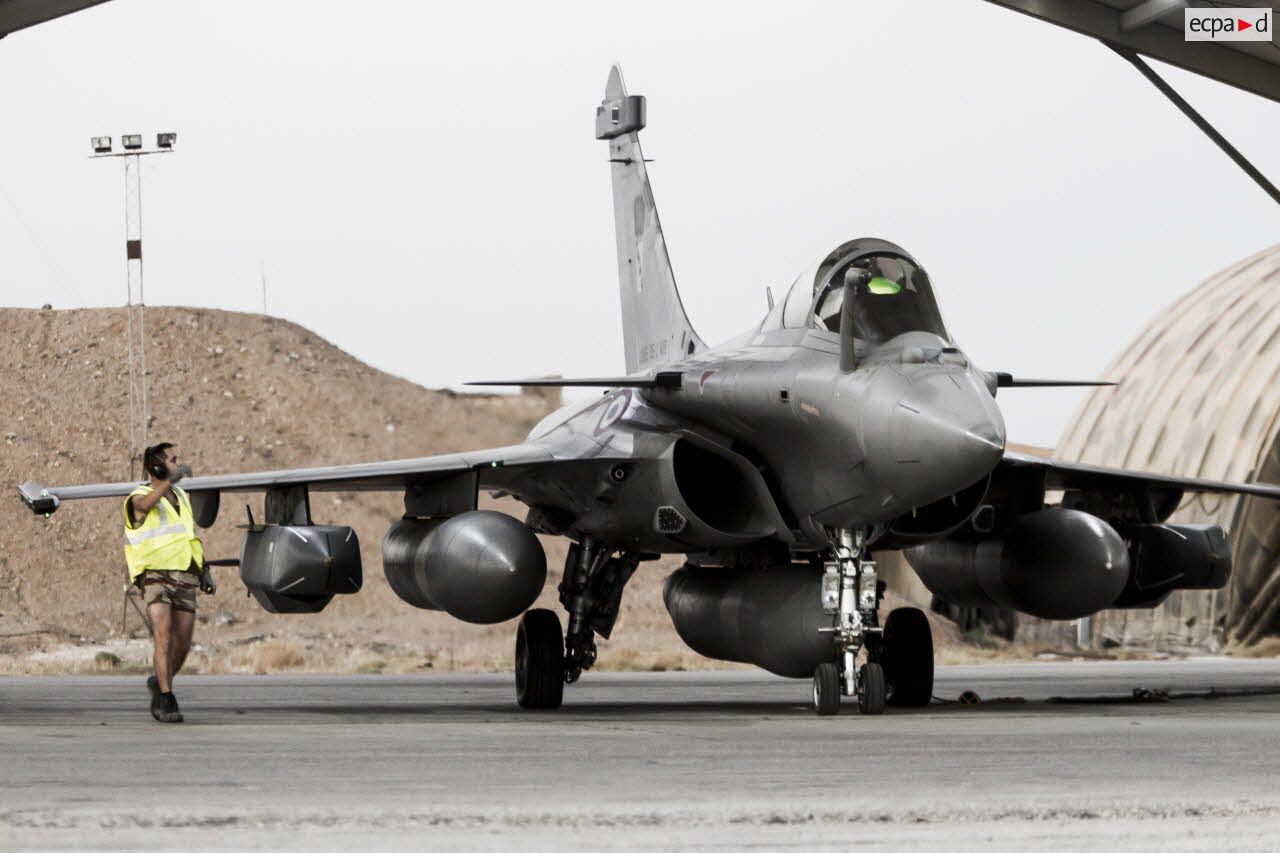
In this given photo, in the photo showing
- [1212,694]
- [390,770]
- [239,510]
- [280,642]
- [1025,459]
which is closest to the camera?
[390,770]

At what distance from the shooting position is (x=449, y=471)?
50.5 feet

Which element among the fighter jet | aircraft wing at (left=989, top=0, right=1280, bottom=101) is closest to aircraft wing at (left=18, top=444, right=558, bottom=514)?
the fighter jet

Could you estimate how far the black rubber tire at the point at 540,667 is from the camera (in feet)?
50.7

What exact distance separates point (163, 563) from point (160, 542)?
0.13 m

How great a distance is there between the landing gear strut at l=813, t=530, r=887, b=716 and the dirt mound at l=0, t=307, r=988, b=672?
28.0m

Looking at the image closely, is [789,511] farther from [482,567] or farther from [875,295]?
[482,567]

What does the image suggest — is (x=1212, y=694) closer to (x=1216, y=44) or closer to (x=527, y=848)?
(x=1216, y=44)

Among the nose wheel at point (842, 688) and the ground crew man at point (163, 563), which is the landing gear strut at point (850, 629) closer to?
the nose wheel at point (842, 688)

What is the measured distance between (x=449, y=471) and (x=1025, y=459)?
448 cm

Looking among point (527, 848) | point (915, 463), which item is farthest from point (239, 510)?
point (527, 848)

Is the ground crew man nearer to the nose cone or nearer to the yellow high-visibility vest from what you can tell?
the yellow high-visibility vest

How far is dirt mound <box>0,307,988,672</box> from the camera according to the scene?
48812 mm

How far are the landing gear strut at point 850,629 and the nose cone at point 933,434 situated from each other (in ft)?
3.10

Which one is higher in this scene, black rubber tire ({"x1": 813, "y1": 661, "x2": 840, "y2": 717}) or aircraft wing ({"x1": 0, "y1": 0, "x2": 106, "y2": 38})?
aircraft wing ({"x1": 0, "y1": 0, "x2": 106, "y2": 38})
